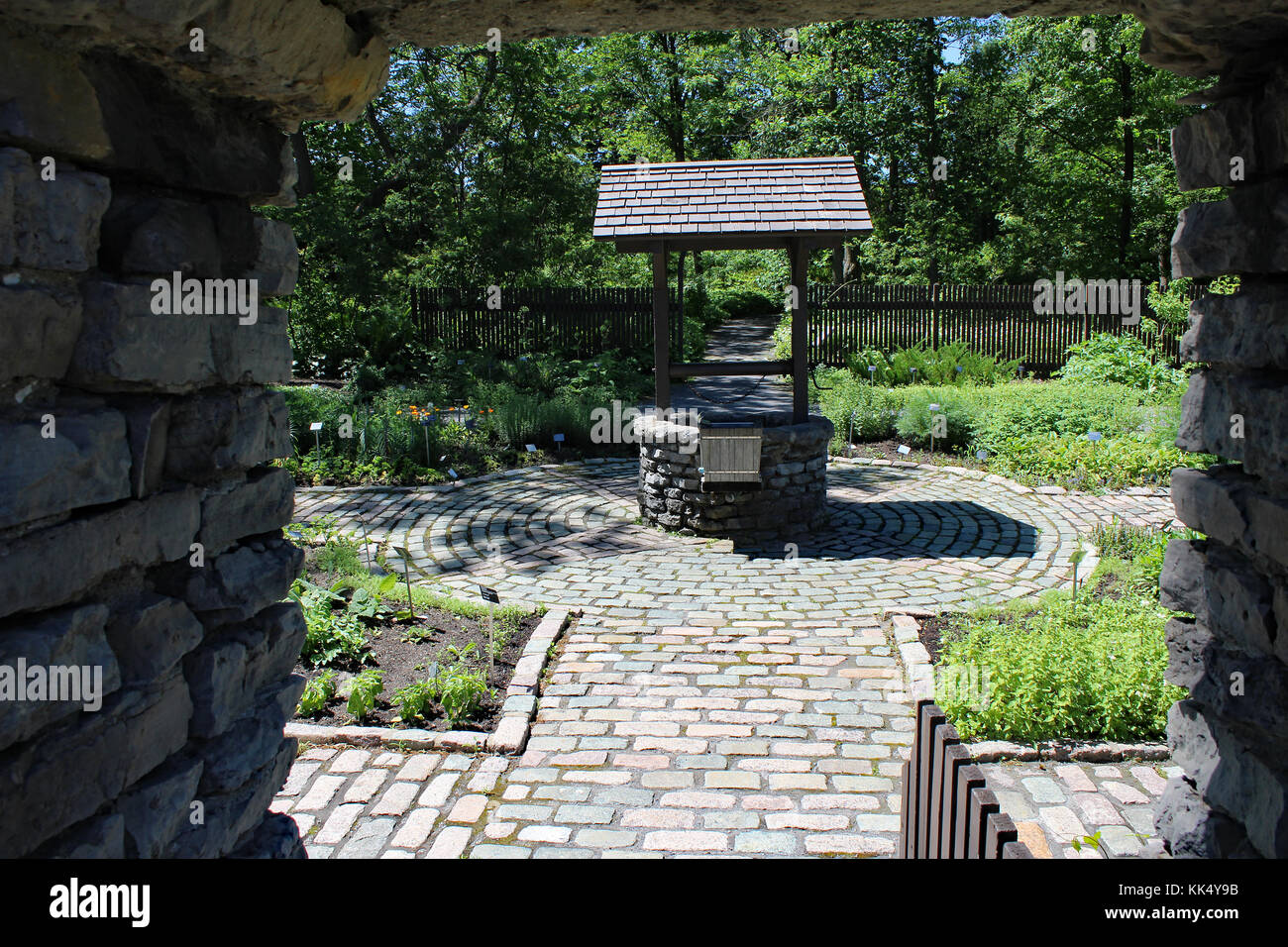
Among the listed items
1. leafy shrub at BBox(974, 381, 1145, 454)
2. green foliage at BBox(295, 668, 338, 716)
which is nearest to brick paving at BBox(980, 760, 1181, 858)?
green foliage at BBox(295, 668, 338, 716)

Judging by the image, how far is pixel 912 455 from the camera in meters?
11.4

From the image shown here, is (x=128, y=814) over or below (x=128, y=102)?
below

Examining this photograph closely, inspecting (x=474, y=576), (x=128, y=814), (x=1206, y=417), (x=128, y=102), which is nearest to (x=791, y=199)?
(x=474, y=576)

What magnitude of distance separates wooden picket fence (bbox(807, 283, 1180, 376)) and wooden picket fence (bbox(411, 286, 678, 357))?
3.63 m

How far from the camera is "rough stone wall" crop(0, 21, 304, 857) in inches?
71.0

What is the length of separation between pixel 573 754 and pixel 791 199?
5902mm

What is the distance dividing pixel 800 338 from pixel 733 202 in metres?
1.41

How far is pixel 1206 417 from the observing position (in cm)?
278

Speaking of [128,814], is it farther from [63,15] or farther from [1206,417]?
[1206,417]

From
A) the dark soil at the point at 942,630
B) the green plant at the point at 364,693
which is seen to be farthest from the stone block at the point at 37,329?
the dark soil at the point at 942,630

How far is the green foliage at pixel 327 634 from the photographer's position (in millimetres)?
5367

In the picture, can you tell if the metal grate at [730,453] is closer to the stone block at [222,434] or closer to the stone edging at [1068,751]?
the stone edging at [1068,751]
